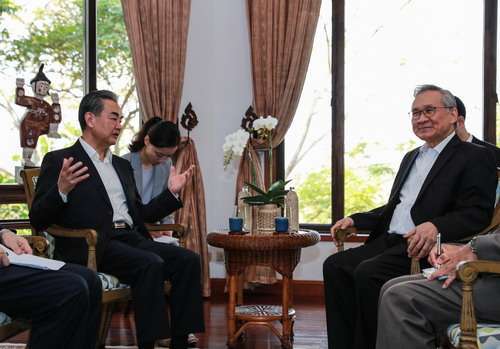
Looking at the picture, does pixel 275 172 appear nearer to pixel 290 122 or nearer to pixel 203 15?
pixel 290 122

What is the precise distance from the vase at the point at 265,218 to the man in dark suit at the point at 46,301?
4.26 feet

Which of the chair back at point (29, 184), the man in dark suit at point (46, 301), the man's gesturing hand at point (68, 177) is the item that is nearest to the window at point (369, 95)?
the chair back at point (29, 184)

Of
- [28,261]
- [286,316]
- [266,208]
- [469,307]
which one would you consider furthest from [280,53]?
[469,307]

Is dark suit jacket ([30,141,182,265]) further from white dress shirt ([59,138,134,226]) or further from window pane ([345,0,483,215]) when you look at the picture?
window pane ([345,0,483,215])

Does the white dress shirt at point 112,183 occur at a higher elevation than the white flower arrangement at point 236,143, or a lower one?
lower

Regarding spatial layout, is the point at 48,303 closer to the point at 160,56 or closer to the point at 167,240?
the point at 167,240

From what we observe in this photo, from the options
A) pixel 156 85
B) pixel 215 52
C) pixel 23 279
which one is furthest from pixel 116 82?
pixel 23 279

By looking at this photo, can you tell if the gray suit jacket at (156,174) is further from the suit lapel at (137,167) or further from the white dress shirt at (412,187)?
the white dress shirt at (412,187)

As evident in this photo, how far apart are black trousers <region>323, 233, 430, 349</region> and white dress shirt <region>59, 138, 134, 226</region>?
3.75 feet

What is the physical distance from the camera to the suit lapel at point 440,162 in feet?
A: 9.90

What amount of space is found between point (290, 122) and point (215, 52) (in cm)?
85

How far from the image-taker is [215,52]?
5.23m

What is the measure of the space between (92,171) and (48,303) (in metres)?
0.99

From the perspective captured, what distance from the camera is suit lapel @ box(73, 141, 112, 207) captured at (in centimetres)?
332
